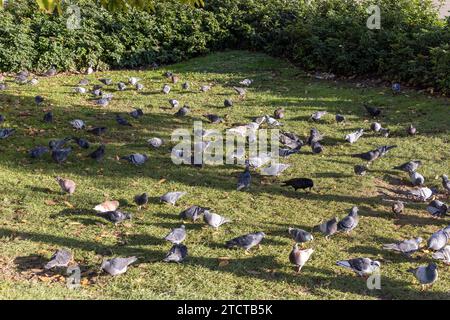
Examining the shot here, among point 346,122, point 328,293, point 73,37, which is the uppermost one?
point 73,37

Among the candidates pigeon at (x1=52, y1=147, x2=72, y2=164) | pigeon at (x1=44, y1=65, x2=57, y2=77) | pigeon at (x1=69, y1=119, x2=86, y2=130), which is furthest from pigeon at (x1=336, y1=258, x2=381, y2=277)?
pigeon at (x1=44, y1=65, x2=57, y2=77)

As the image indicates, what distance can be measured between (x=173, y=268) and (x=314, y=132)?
13.6 ft

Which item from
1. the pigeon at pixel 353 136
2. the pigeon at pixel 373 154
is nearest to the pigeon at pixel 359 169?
the pigeon at pixel 373 154

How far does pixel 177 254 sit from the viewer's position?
220 inches

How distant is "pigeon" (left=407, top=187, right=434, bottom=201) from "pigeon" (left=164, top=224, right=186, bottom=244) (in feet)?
9.67

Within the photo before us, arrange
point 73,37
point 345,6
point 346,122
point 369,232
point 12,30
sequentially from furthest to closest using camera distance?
point 345,6, point 73,37, point 12,30, point 346,122, point 369,232

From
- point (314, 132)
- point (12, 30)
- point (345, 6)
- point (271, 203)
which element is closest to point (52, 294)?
point (271, 203)

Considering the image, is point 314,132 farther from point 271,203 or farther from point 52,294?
point 52,294

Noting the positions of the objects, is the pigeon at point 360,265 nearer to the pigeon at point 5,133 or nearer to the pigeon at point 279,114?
the pigeon at point 279,114

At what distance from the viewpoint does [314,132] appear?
9.02 meters

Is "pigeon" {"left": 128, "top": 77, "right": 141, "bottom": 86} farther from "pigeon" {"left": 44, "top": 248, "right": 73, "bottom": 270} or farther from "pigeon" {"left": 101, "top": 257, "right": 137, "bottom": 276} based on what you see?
"pigeon" {"left": 101, "top": 257, "right": 137, "bottom": 276}

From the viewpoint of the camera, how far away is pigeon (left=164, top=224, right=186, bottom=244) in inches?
230

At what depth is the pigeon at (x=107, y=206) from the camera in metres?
6.51

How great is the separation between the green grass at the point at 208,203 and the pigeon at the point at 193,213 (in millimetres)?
126
